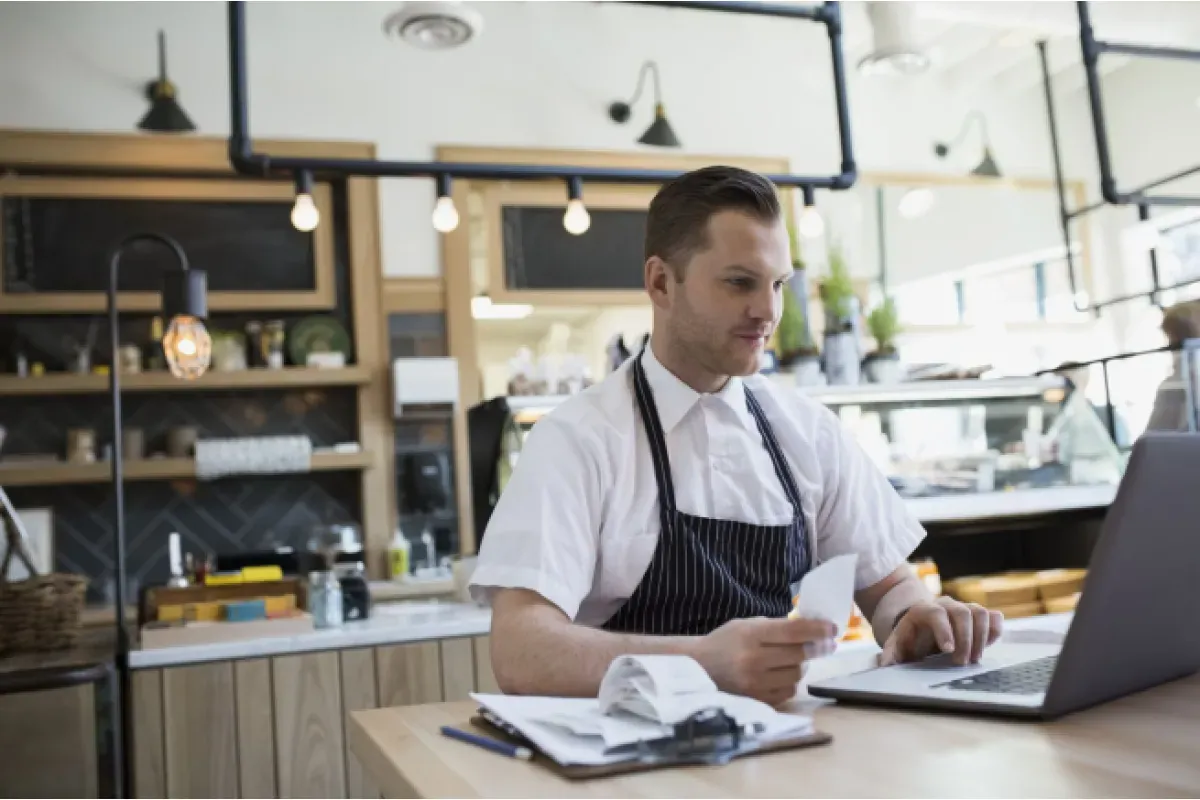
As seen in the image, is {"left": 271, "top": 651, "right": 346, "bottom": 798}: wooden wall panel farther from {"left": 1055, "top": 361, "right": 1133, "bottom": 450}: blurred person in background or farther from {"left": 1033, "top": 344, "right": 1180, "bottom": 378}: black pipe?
{"left": 1055, "top": 361, "right": 1133, "bottom": 450}: blurred person in background

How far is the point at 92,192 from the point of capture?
198 inches

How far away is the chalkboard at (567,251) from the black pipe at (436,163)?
279cm

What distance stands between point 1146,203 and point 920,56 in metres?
1.62

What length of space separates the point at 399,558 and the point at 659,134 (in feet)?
8.32

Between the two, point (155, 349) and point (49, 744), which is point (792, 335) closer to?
point (49, 744)

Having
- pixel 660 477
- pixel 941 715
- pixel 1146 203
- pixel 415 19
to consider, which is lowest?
pixel 941 715

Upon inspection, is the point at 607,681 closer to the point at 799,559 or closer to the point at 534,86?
the point at 799,559

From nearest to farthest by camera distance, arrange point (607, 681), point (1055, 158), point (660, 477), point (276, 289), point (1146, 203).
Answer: point (607, 681) < point (660, 477) < point (1146, 203) < point (276, 289) < point (1055, 158)

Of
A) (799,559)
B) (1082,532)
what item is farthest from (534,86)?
(799,559)

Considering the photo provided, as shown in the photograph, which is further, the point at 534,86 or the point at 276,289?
the point at 534,86

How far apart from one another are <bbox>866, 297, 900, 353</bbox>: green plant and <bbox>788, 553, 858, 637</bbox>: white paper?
2.84 m

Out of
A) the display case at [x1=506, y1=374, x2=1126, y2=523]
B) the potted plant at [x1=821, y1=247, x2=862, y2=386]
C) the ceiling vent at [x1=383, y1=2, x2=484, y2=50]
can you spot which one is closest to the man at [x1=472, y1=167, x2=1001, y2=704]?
the display case at [x1=506, y1=374, x2=1126, y2=523]

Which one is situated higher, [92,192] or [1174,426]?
[92,192]

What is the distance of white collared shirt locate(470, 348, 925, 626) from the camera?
1470 mm
